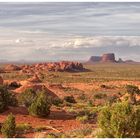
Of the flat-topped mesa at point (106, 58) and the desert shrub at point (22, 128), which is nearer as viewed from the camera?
the desert shrub at point (22, 128)

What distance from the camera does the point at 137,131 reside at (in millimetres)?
12320

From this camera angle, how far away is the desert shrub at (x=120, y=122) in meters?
12.0

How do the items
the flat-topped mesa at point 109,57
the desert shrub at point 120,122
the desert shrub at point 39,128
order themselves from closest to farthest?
the desert shrub at point 120,122 → the desert shrub at point 39,128 → the flat-topped mesa at point 109,57

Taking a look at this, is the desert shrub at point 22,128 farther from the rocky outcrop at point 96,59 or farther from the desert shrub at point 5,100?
the rocky outcrop at point 96,59

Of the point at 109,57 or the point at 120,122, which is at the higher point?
the point at 120,122

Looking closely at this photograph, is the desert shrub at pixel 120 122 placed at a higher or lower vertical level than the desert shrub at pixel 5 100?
higher

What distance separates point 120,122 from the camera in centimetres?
1224

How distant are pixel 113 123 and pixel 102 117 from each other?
658 mm

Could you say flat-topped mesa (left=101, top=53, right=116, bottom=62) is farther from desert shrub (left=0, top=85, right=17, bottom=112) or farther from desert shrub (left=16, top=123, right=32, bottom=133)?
desert shrub (left=16, top=123, right=32, bottom=133)

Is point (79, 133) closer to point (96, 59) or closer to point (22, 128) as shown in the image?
point (22, 128)

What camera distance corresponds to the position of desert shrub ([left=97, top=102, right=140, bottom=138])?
1197cm

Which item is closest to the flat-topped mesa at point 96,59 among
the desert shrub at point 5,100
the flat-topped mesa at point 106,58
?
the flat-topped mesa at point 106,58

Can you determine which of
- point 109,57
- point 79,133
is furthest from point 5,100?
point 109,57

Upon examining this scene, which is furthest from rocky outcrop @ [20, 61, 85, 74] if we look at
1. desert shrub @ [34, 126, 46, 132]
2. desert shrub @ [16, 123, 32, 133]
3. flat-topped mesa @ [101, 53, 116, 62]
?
desert shrub @ [16, 123, 32, 133]
